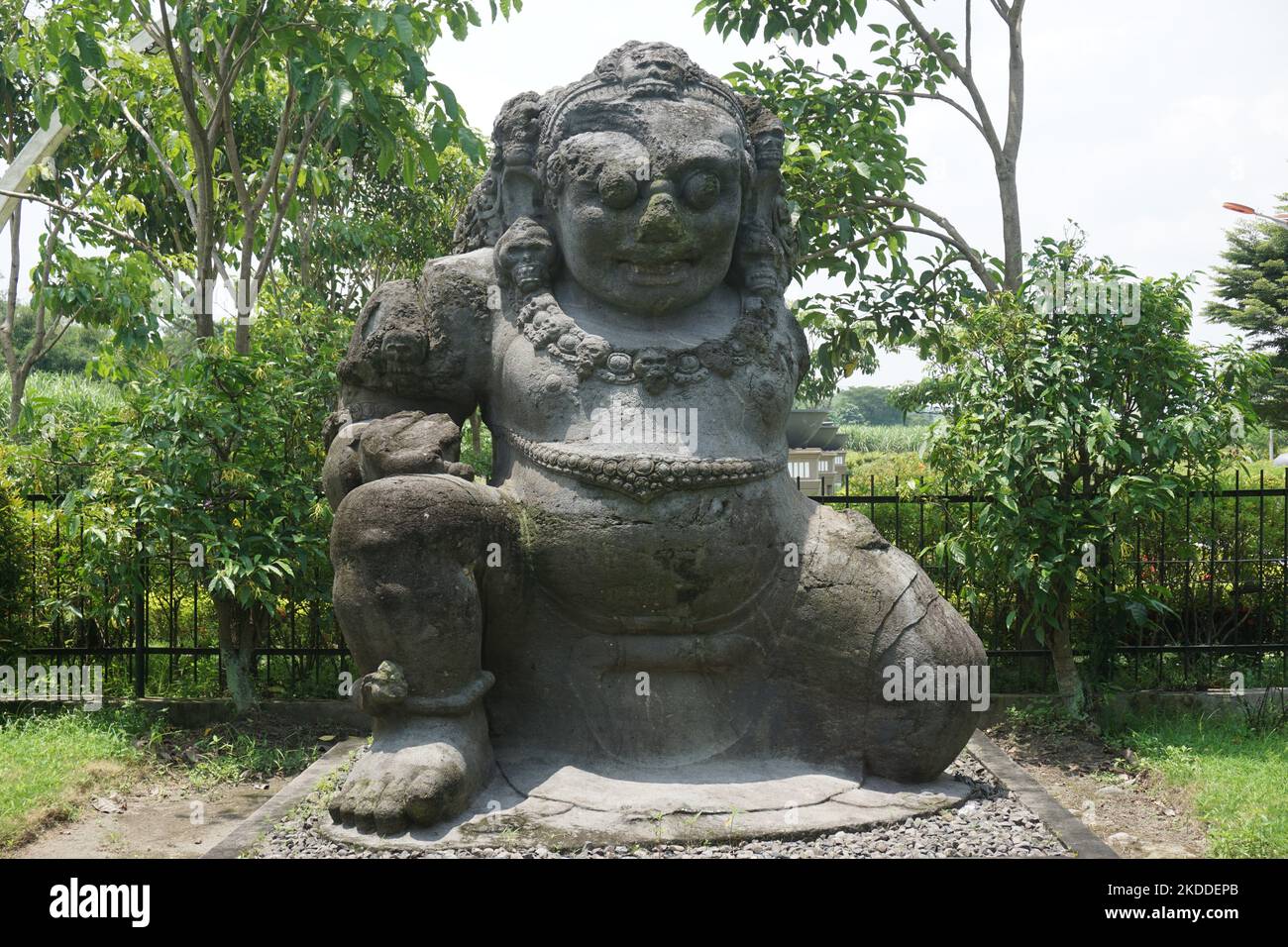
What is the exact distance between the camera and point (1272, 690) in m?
6.74

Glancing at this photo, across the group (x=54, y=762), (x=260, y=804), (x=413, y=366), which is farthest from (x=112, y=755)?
(x=413, y=366)

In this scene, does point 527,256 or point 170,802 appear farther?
point 170,802

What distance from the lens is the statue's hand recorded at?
11.8ft

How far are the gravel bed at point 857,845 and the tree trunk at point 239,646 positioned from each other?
325 cm

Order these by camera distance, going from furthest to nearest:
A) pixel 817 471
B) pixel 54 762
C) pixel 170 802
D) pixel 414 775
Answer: pixel 817 471, pixel 54 762, pixel 170 802, pixel 414 775

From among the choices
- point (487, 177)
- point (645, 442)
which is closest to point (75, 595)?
point (487, 177)

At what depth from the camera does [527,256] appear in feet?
12.6

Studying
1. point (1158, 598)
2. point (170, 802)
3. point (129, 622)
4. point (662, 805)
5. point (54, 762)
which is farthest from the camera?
point (129, 622)

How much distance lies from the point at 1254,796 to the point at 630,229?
12.5 feet

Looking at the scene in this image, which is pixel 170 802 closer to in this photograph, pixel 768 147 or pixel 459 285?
pixel 459 285

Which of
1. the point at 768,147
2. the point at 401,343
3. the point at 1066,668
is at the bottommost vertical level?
the point at 1066,668

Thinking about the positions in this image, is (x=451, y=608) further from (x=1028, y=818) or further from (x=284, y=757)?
(x=284, y=757)

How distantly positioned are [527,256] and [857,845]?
2040mm

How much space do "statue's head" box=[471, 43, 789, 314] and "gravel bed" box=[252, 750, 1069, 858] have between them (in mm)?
1646
